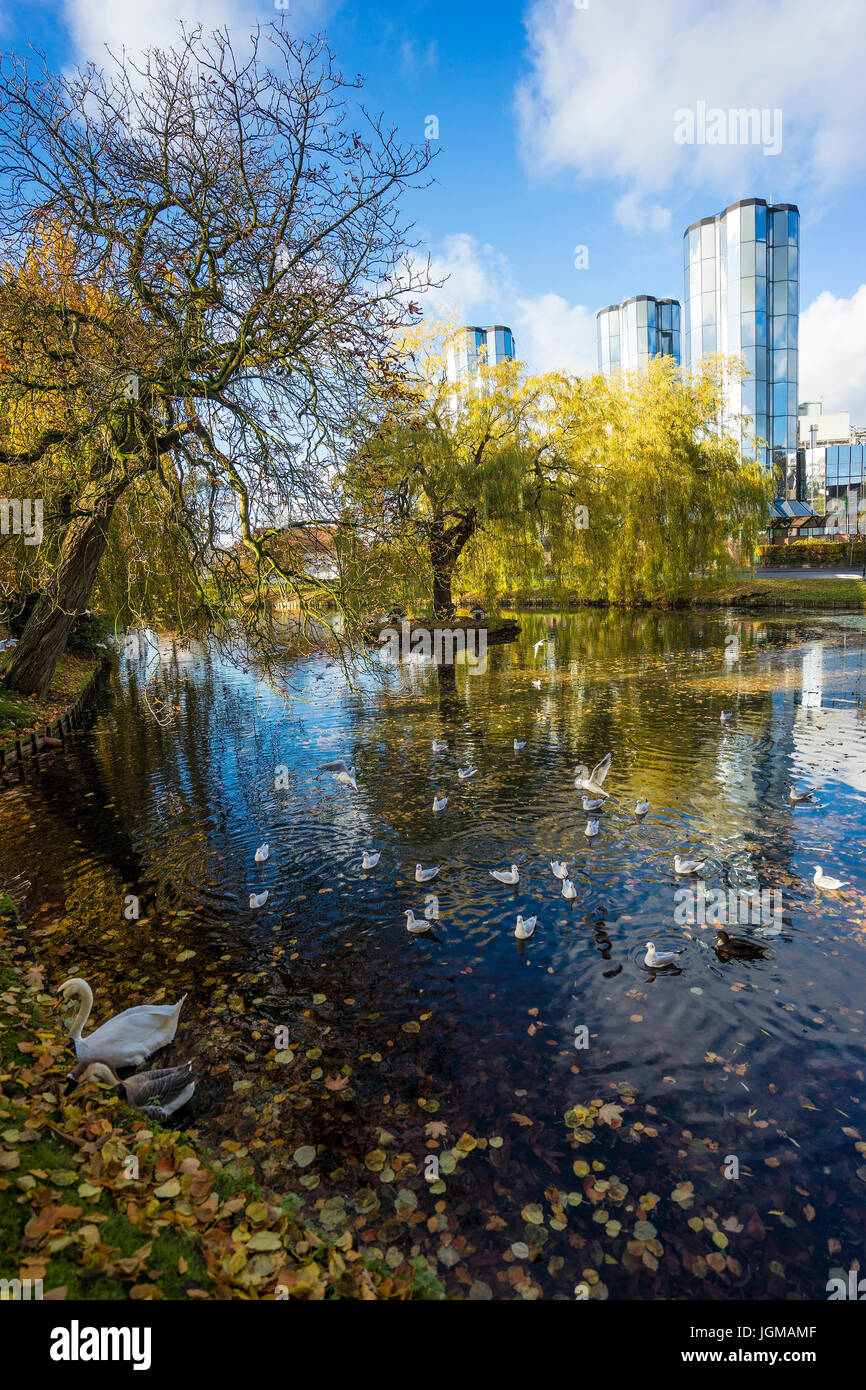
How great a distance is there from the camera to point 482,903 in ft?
24.4

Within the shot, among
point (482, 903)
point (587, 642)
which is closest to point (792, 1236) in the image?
point (482, 903)

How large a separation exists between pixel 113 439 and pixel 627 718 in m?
11.1

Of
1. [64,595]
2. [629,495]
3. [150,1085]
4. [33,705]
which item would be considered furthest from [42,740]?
[629,495]

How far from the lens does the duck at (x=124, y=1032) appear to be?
192 inches

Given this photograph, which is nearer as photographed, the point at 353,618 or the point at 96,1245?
the point at 96,1245

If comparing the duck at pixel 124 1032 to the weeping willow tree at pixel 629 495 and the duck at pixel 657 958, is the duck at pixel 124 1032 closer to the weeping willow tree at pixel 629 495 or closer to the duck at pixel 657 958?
the duck at pixel 657 958

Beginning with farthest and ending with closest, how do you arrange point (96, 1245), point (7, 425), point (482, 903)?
1. point (7, 425)
2. point (482, 903)
3. point (96, 1245)

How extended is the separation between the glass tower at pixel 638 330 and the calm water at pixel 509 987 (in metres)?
67.2

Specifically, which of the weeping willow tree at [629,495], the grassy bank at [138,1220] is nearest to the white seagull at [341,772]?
the grassy bank at [138,1220]

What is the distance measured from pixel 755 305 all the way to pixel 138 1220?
6666 cm

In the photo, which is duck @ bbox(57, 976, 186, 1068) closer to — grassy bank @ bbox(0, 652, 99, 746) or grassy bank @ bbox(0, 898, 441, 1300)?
grassy bank @ bbox(0, 898, 441, 1300)

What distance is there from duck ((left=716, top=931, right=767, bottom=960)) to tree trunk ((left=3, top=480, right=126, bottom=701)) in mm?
10215
